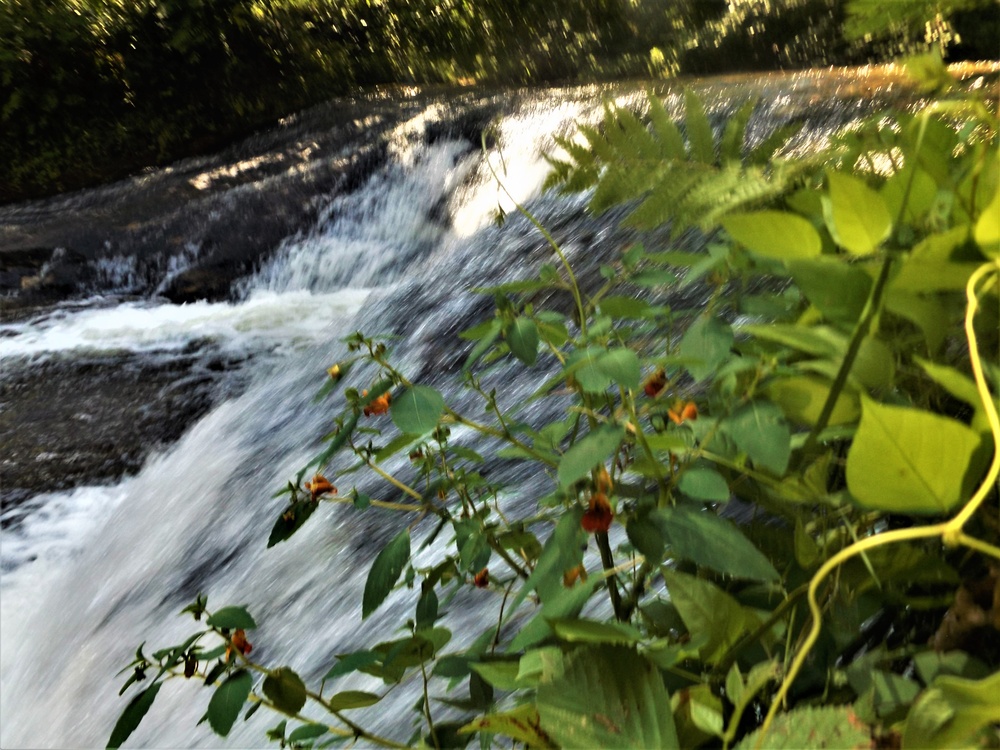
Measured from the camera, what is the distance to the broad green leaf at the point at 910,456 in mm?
344

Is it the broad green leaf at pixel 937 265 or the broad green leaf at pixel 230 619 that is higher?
the broad green leaf at pixel 937 265

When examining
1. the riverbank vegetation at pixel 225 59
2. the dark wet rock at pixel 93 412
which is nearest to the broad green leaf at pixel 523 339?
the dark wet rock at pixel 93 412

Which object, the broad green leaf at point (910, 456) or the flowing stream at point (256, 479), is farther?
the flowing stream at point (256, 479)

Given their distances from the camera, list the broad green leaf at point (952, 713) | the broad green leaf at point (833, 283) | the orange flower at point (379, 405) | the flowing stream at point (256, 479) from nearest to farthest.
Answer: the broad green leaf at point (952, 713) < the broad green leaf at point (833, 283) < the orange flower at point (379, 405) < the flowing stream at point (256, 479)

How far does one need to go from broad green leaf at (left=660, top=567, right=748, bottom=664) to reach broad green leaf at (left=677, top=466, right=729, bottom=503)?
6 centimetres

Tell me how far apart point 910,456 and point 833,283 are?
12cm

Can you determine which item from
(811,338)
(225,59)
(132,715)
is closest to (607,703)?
(811,338)

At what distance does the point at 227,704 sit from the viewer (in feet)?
2.17

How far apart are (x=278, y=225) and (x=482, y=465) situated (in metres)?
4.69

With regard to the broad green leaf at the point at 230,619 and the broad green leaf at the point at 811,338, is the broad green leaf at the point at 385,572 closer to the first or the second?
the broad green leaf at the point at 230,619

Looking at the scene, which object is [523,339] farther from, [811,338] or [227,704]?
[227,704]

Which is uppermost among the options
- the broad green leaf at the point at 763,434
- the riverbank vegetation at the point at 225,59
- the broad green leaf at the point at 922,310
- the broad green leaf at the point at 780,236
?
the riverbank vegetation at the point at 225,59

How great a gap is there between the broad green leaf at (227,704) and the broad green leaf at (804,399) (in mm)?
524

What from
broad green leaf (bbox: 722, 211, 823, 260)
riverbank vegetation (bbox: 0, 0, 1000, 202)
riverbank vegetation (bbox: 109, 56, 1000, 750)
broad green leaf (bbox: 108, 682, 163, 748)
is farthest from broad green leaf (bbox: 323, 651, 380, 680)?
riverbank vegetation (bbox: 0, 0, 1000, 202)
